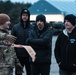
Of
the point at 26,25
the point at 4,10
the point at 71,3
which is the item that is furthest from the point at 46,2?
the point at 26,25

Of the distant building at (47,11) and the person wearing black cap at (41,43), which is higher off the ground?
the person wearing black cap at (41,43)

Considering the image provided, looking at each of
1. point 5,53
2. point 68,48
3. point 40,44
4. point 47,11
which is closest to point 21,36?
point 40,44

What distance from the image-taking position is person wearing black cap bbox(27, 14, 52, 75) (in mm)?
8109

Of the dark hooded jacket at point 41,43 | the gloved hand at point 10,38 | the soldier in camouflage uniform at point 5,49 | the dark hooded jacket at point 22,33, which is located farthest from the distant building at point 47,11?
the gloved hand at point 10,38

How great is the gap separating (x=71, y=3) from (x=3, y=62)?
6078 cm

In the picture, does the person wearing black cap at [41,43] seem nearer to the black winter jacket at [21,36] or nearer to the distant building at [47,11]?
the black winter jacket at [21,36]

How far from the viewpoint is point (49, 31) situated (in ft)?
27.1

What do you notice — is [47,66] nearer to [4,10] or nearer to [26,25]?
[26,25]

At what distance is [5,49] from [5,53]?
67 millimetres

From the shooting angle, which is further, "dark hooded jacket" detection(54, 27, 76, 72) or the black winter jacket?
the black winter jacket

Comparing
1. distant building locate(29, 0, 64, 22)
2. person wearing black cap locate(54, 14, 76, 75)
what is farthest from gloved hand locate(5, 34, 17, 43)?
distant building locate(29, 0, 64, 22)

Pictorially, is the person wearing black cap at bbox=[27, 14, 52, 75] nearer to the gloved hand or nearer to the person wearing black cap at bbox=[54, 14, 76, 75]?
the person wearing black cap at bbox=[54, 14, 76, 75]

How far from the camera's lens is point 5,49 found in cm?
660

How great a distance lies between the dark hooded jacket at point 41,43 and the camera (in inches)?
319
